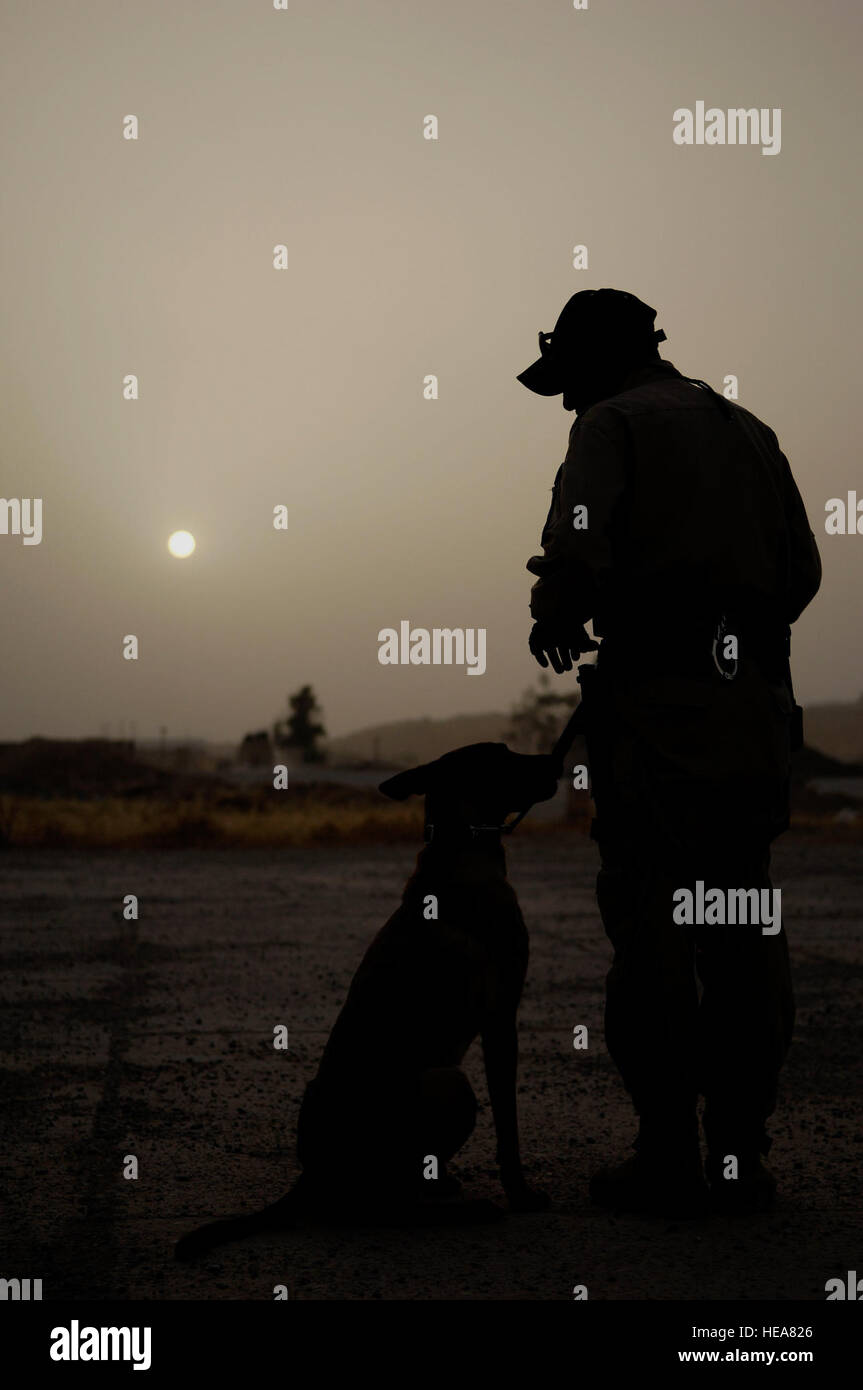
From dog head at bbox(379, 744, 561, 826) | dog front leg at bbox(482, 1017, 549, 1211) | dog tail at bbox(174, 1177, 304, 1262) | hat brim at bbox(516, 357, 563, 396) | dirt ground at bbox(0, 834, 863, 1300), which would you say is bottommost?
dirt ground at bbox(0, 834, 863, 1300)

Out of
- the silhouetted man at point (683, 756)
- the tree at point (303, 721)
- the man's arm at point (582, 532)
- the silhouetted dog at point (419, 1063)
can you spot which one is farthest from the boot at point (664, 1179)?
the tree at point (303, 721)

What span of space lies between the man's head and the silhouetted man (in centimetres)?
24

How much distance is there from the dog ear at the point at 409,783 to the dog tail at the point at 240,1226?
101cm

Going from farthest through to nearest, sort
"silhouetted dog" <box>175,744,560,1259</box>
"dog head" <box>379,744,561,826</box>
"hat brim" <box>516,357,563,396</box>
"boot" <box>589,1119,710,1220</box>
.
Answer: "hat brim" <box>516,357,563,396</box> < "dog head" <box>379,744,561,826</box> < "boot" <box>589,1119,710,1220</box> < "silhouetted dog" <box>175,744,560,1259</box>

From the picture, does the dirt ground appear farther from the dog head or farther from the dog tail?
the dog head

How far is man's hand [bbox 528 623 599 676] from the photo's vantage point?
3.66 metres

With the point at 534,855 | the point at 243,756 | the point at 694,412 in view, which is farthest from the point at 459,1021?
the point at 243,756

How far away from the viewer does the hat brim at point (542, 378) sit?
13.2 ft

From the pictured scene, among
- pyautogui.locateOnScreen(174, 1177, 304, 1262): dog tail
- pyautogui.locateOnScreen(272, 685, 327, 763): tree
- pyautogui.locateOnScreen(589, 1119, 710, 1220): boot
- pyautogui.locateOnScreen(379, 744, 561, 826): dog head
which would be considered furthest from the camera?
pyautogui.locateOnScreen(272, 685, 327, 763): tree

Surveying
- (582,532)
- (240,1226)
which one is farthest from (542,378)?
(240,1226)

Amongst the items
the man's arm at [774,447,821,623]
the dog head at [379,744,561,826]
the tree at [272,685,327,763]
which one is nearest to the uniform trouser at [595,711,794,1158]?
the dog head at [379,744,561,826]

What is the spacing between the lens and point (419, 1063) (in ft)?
11.1

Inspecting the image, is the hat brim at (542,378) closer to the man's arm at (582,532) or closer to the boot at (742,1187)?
the man's arm at (582,532)
